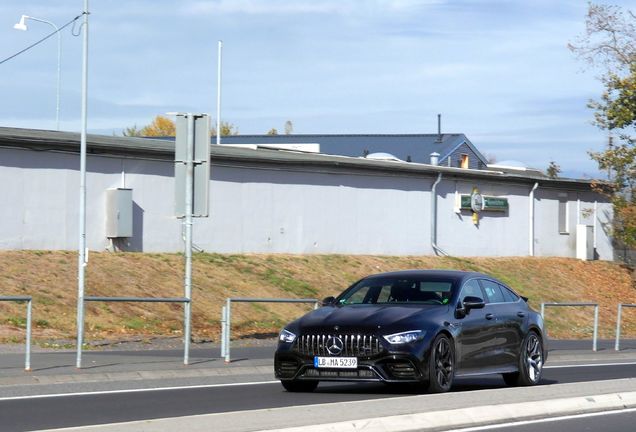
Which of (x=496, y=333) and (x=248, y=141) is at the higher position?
(x=248, y=141)

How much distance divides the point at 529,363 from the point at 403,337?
324cm

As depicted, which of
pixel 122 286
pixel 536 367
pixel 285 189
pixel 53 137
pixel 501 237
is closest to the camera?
pixel 536 367

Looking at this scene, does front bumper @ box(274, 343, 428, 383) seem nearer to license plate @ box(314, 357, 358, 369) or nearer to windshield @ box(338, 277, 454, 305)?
license plate @ box(314, 357, 358, 369)

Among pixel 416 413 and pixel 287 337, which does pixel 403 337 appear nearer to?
pixel 287 337

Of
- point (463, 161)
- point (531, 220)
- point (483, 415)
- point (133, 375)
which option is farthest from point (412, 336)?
point (463, 161)

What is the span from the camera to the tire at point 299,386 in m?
15.8

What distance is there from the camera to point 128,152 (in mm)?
33625

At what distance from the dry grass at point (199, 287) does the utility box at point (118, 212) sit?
75cm

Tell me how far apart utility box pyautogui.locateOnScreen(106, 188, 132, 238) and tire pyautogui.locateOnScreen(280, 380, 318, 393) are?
686 inches

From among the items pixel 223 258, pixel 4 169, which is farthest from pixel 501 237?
pixel 4 169

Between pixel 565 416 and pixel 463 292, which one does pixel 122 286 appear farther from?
pixel 565 416

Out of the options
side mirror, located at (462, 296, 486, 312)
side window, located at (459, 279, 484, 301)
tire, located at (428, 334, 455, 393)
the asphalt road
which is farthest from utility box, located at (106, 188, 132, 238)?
tire, located at (428, 334, 455, 393)

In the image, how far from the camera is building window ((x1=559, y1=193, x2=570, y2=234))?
2028 inches

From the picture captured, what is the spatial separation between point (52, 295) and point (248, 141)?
2076 inches
